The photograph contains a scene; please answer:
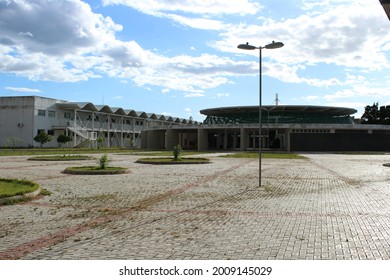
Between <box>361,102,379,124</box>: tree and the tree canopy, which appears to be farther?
<box>361,102,379,124</box>: tree

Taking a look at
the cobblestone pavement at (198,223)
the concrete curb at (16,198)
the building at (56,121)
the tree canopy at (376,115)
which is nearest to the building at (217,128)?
the building at (56,121)

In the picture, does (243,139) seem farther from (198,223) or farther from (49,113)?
(198,223)

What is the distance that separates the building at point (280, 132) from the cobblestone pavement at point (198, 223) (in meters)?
41.9

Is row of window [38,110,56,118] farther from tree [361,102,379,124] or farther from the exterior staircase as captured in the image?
tree [361,102,379,124]

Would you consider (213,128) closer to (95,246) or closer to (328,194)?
(328,194)

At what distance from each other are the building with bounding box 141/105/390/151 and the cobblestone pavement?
41.9 meters

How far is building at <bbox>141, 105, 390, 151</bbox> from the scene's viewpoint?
58.5 metres

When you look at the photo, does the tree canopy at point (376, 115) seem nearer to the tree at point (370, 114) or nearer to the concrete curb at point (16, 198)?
the tree at point (370, 114)

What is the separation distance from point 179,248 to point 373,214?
5.28 meters

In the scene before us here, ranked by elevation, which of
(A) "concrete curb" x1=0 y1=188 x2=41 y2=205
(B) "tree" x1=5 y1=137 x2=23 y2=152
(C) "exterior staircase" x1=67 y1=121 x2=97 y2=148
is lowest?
(A) "concrete curb" x1=0 y1=188 x2=41 y2=205

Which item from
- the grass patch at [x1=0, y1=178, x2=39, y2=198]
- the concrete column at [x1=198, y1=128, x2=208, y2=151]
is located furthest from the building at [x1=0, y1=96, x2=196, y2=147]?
the grass patch at [x1=0, y1=178, x2=39, y2=198]

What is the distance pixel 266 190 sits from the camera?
13.6 m
